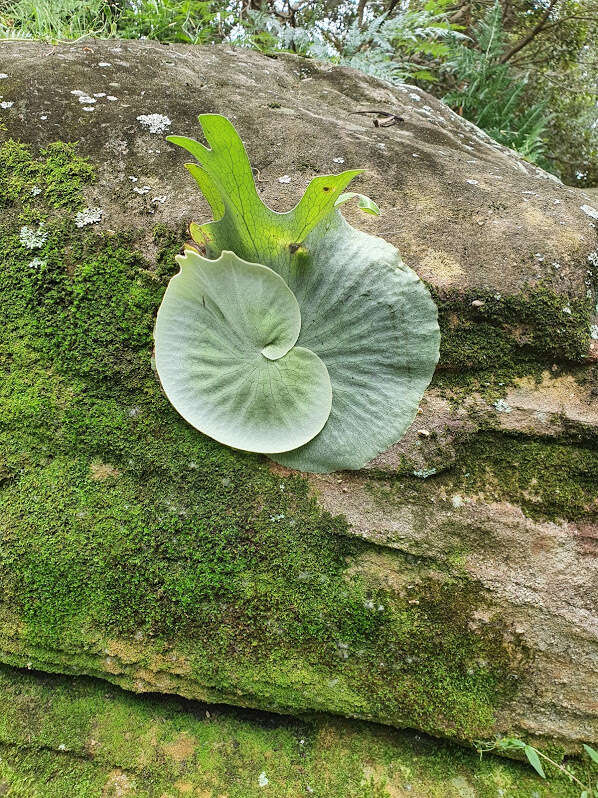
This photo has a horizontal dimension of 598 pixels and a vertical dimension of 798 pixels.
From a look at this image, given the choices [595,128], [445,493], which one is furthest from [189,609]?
[595,128]

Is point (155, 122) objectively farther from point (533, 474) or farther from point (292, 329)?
point (533, 474)

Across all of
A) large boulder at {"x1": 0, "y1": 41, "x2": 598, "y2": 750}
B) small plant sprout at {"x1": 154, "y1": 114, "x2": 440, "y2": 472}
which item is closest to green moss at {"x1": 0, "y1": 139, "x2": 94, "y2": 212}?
large boulder at {"x1": 0, "y1": 41, "x2": 598, "y2": 750}

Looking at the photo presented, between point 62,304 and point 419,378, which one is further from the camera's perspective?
point 62,304

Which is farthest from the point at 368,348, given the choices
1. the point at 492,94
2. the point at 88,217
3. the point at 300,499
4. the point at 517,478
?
the point at 492,94

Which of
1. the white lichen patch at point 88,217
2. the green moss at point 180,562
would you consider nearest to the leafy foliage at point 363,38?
the white lichen patch at point 88,217

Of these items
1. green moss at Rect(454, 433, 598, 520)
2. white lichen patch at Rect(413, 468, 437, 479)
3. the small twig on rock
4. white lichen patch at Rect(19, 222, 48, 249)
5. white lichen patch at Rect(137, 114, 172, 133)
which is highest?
the small twig on rock

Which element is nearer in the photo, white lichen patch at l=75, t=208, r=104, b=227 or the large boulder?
the large boulder

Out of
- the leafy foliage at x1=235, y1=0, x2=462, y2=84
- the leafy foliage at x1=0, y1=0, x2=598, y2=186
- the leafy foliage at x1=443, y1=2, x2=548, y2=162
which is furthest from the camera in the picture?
the leafy foliage at x1=443, y1=2, x2=548, y2=162

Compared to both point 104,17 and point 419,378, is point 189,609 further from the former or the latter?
point 104,17

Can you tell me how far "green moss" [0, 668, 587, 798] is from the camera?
1244 mm

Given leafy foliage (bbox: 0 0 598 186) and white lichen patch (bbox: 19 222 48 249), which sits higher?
leafy foliage (bbox: 0 0 598 186)

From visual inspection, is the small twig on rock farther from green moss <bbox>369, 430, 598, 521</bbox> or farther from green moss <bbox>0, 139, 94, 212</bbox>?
green moss <bbox>369, 430, 598, 521</bbox>

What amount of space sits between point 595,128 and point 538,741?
18.4 ft

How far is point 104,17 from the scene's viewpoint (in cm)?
351
